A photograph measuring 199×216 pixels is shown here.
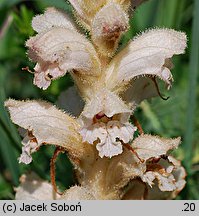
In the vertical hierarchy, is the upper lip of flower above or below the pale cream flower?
above

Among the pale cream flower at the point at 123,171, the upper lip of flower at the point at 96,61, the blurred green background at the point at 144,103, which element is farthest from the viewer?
the blurred green background at the point at 144,103

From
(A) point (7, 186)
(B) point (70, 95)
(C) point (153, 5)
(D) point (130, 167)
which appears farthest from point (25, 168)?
(C) point (153, 5)

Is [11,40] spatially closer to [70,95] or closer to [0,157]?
[0,157]

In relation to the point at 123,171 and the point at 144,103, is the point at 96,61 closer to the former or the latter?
the point at 123,171

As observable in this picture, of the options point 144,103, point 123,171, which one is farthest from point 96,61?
point 144,103

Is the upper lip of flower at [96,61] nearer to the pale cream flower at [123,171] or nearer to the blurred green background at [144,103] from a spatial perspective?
the pale cream flower at [123,171]

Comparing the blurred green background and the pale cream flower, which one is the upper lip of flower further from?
the blurred green background

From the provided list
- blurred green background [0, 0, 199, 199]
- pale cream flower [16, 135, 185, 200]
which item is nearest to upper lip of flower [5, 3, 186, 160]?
pale cream flower [16, 135, 185, 200]

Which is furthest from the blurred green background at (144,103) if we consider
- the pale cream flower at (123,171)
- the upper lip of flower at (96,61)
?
the upper lip of flower at (96,61)
